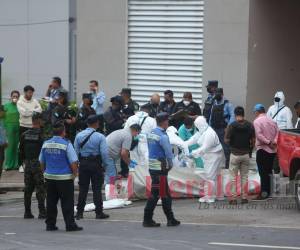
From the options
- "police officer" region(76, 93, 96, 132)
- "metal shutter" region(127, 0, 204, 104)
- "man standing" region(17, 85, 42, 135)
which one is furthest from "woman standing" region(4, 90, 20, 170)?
"metal shutter" region(127, 0, 204, 104)

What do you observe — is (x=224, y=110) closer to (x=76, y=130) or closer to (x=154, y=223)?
(x=76, y=130)

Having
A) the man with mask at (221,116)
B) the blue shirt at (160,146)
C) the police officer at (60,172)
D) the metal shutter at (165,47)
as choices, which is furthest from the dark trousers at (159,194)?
the metal shutter at (165,47)

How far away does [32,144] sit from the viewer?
14.8 m

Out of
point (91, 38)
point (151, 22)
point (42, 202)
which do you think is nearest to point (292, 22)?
point (151, 22)

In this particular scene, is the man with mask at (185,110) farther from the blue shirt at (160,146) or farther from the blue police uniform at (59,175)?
the blue police uniform at (59,175)

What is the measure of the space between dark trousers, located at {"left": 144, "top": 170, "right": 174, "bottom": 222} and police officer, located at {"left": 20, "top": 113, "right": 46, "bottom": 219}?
2.07 m

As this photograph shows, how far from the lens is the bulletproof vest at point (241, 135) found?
1563 cm

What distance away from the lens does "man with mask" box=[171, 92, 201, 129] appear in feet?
59.3

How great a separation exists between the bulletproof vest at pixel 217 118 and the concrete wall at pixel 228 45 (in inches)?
74.7

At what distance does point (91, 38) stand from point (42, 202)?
7.85 meters

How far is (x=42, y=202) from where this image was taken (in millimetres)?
14891

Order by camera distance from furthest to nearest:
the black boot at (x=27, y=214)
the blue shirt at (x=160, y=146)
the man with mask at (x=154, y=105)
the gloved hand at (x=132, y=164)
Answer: the man with mask at (x=154, y=105)
the gloved hand at (x=132, y=164)
the black boot at (x=27, y=214)
the blue shirt at (x=160, y=146)

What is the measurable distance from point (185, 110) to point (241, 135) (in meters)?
3.19

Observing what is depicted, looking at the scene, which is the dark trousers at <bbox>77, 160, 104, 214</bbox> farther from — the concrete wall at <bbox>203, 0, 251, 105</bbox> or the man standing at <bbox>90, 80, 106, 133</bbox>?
the concrete wall at <bbox>203, 0, 251, 105</bbox>
